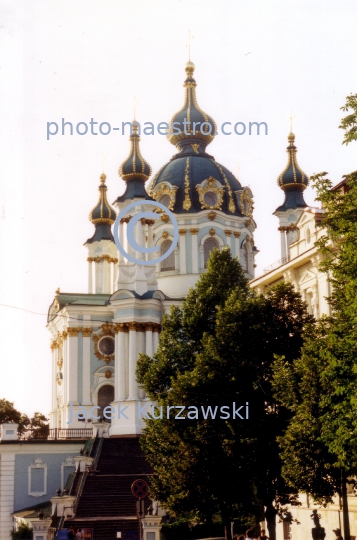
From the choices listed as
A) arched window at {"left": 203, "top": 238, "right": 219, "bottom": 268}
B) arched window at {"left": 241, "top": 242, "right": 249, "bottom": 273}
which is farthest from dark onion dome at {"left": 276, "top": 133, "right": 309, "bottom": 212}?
arched window at {"left": 203, "top": 238, "right": 219, "bottom": 268}

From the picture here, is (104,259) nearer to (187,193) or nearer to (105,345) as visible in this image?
(187,193)

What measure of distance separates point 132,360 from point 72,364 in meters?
5.05

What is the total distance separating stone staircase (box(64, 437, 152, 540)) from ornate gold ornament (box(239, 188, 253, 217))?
19.5 metres

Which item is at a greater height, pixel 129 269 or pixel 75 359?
pixel 129 269

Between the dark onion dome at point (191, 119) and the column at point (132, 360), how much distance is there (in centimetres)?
1514

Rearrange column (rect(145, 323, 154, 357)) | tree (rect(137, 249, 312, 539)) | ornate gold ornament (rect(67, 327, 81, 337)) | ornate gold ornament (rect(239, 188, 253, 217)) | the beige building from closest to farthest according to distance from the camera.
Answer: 1. tree (rect(137, 249, 312, 539))
2. the beige building
3. column (rect(145, 323, 154, 357))
4. ornate gold ornament (rect(67, 327, 81, 337))
5. ornate gold ornament (rect(239, 188, 253, 217))

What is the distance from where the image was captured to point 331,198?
76.8 ft

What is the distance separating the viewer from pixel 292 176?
64688mm

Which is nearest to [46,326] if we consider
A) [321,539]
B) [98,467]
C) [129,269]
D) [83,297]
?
[83,297]

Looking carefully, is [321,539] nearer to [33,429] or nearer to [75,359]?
[75,359]

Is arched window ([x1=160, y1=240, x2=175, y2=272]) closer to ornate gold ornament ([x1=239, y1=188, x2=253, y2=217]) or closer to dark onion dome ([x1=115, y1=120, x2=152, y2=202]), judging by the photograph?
dark onion dome ([x1=115, y1=120, x2=152, y2=202])

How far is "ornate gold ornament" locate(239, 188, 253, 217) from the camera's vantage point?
62438mm

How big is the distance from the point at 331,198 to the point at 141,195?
111ft

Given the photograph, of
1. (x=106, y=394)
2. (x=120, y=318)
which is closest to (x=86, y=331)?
(x=120, y=318)
